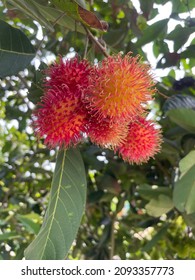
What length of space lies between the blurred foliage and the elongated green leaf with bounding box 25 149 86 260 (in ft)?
0.69

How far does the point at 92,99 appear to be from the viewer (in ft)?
3.30

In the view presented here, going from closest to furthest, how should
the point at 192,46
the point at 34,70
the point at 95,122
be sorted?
the point at 95,122 → the point at 34,70 → the point at 192,46

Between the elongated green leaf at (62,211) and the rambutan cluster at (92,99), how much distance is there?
90mm

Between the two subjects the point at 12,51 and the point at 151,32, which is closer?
the point at 12,51

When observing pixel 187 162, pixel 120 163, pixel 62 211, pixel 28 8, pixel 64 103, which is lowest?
pixel 120 163

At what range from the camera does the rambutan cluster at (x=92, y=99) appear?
39.9 inches

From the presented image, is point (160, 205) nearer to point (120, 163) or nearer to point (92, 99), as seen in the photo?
point (120, 163)

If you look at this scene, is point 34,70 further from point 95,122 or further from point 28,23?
point 28,23

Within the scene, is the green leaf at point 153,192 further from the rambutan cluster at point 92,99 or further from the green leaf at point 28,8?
the green leaf at point 28,8

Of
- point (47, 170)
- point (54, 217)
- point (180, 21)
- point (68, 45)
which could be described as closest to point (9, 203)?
point (47, 170)

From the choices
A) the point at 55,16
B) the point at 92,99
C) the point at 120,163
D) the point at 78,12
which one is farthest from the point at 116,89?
the point at 120,163

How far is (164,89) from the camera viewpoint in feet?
5.37

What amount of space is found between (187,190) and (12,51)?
598mm

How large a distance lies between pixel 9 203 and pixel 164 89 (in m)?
0.85
